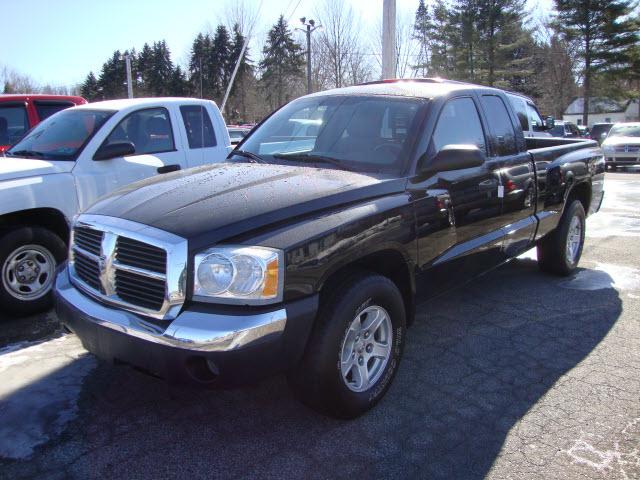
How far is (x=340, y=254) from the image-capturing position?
283 centimetres

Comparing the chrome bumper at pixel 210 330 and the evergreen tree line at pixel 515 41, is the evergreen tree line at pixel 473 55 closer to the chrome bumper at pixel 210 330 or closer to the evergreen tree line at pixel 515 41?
the evergreen tree line at pixel 515 41

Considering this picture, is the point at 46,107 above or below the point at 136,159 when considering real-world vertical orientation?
above

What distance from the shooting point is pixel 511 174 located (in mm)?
4527

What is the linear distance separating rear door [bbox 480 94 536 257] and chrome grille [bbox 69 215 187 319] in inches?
111

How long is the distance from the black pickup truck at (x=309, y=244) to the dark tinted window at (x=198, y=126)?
207 cm

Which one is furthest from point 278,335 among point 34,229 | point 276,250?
point 34,229

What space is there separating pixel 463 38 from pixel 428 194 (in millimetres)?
44587

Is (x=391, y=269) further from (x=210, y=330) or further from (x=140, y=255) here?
(x=140, y=255)

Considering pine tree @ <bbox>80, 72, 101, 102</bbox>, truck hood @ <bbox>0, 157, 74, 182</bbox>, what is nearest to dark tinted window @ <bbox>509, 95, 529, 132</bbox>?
truck hood @ <bbox>0, 157, 74, 182</bbox>

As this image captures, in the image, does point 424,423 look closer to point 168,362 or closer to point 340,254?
point 340,254

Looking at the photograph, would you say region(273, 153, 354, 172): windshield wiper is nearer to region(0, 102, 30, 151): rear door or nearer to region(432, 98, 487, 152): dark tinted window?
region(432, 98, 487, 152): dark tinted window

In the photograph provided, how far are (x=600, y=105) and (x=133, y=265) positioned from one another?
56.6m

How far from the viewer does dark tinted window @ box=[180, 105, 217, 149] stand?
20.7 feet

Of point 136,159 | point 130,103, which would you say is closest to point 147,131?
point 130,103
